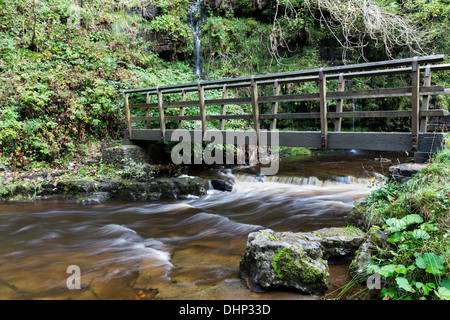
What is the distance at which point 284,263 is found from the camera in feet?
10.4

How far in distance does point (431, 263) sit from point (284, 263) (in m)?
1.29

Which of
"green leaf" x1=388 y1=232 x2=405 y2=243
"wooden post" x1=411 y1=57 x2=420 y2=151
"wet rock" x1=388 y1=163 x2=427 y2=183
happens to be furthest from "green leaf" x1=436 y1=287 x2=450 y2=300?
"wooden post" x1=411 y1=57 x2=420 y2=151

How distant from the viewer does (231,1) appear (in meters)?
16.1

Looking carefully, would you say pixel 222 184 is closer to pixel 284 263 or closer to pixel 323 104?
pixel 323 104

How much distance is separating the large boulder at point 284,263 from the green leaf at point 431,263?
855 millimetres

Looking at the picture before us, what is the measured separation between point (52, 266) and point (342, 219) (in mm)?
4569

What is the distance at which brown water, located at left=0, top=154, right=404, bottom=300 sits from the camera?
3.46 m

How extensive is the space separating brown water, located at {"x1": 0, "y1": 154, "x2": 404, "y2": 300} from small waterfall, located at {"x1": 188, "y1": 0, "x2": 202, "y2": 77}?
8.02 metres

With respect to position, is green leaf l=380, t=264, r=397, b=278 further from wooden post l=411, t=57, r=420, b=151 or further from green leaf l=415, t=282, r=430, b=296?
wooden post l=411, t=57, r=420, b=151

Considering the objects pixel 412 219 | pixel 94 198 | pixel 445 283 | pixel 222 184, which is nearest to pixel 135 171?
pixel 94 198

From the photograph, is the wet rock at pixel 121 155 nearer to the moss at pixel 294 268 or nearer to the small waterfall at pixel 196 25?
the moss at pixel 294 268

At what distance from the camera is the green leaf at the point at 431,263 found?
2.65 metres

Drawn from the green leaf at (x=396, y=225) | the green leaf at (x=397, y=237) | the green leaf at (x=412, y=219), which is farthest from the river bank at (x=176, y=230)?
the green leaf at (x=412, y=219)
